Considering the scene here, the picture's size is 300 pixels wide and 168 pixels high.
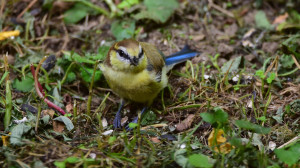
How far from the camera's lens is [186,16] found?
450 centimetres

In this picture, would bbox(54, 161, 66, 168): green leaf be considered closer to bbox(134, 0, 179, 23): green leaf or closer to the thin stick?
bbox(134, 0, 179, 23): green leaf

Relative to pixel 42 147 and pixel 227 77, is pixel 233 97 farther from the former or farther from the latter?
pixel 42 147

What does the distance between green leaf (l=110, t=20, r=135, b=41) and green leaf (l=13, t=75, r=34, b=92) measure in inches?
45.0

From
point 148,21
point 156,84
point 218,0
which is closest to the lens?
point 156,84

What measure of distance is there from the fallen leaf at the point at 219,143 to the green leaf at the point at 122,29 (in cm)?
176

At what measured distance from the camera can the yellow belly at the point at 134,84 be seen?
311 centimetres

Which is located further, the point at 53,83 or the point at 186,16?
the point at 186,16

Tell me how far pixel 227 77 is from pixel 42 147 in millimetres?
1922

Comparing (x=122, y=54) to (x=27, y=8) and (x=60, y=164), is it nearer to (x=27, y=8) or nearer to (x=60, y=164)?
(x=60, y=164)

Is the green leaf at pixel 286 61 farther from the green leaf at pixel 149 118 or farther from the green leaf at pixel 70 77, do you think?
the green leaf at pixel 70 77

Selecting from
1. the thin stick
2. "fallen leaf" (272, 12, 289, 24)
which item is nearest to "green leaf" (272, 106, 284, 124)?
"fallen leaf" (272, 12, 289, 24)

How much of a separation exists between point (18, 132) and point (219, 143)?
1556mm

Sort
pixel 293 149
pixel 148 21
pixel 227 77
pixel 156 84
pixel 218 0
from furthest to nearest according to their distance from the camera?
pixel 218 0 → pixel 148 21 → pixel 227 77 → pixel 156 84 → pixel 293 149

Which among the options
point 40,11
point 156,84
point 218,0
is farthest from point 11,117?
point 218,0
